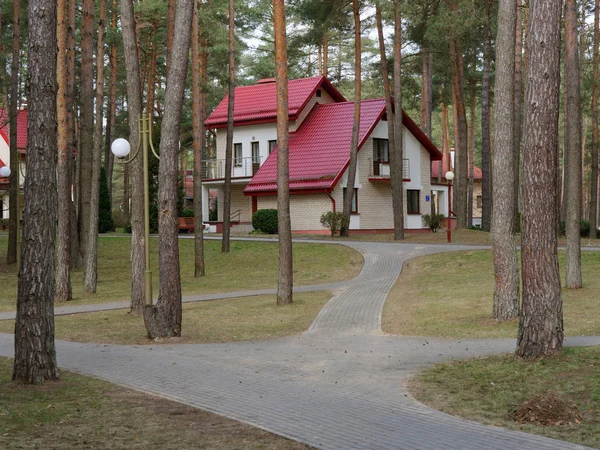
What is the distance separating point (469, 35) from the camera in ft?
130

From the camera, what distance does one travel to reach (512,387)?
9.52 metres

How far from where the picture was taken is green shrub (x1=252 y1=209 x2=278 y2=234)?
43.5 m

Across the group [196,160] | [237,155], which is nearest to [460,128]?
[237,155]

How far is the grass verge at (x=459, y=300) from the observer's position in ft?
48.6

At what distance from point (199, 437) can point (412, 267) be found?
21877 millimetres

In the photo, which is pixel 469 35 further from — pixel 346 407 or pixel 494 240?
pixel 346 407

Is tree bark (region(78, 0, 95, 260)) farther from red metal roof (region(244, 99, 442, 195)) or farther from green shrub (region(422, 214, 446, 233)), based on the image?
green shrub (region(422, 214, 446, 233))

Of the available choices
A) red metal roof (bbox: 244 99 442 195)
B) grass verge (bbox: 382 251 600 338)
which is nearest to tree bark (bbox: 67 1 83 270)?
grass verge (bbox: 382 251 600 338)

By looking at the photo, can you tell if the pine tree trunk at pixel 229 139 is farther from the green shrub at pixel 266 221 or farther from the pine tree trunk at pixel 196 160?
the green shrub at pixel 266 221

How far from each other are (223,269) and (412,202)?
69.0 feet

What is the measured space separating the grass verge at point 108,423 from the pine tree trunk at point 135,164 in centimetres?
789

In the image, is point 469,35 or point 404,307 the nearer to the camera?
point 404,307

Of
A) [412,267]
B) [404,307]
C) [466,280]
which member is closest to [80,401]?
[404,307]

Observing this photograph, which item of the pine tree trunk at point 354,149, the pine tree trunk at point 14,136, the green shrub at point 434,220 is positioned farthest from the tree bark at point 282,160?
the green shrub at point 434,220
